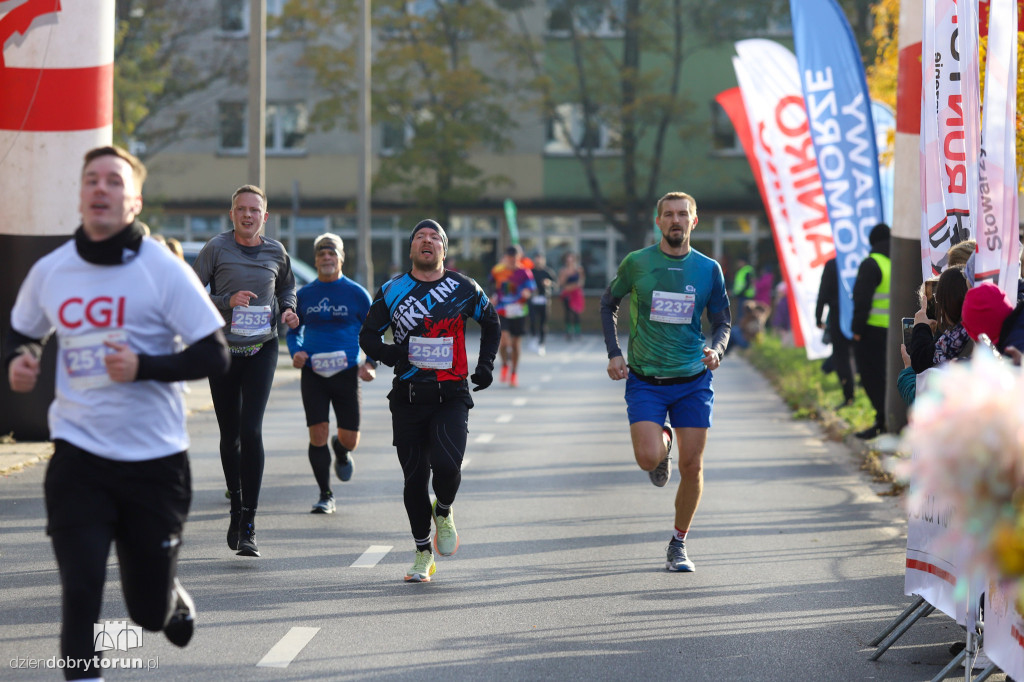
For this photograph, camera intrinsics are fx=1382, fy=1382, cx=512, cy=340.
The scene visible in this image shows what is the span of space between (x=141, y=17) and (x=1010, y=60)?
3259 centimetres

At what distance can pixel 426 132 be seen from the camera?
42.2 metres

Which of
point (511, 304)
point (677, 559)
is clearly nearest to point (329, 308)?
point (677, 559)

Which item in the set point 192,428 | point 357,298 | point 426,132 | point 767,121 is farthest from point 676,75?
point 357,298

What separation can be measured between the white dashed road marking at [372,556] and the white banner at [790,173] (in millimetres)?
8903

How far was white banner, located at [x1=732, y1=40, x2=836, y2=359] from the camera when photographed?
1659cm

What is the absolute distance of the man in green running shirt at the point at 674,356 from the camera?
786 centimetres

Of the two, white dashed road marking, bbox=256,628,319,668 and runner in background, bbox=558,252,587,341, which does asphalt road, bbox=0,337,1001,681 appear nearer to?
white dashed road marking, bbox=256,628,319,668

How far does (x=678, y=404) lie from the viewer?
25.9 ft

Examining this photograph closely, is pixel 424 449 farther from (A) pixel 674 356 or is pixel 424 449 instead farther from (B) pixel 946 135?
(B) pixel 946 135

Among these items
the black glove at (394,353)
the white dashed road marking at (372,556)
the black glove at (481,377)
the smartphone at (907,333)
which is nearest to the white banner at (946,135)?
the smartphone at (907,333)

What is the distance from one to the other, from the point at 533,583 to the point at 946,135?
351 centimetres

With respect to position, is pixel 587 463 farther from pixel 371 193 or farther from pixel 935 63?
pixel 371 193

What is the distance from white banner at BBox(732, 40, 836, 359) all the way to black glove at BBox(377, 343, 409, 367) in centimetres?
928

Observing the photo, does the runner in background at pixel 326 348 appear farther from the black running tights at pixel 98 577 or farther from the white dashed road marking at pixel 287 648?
the black running tights at pixel 98 577
